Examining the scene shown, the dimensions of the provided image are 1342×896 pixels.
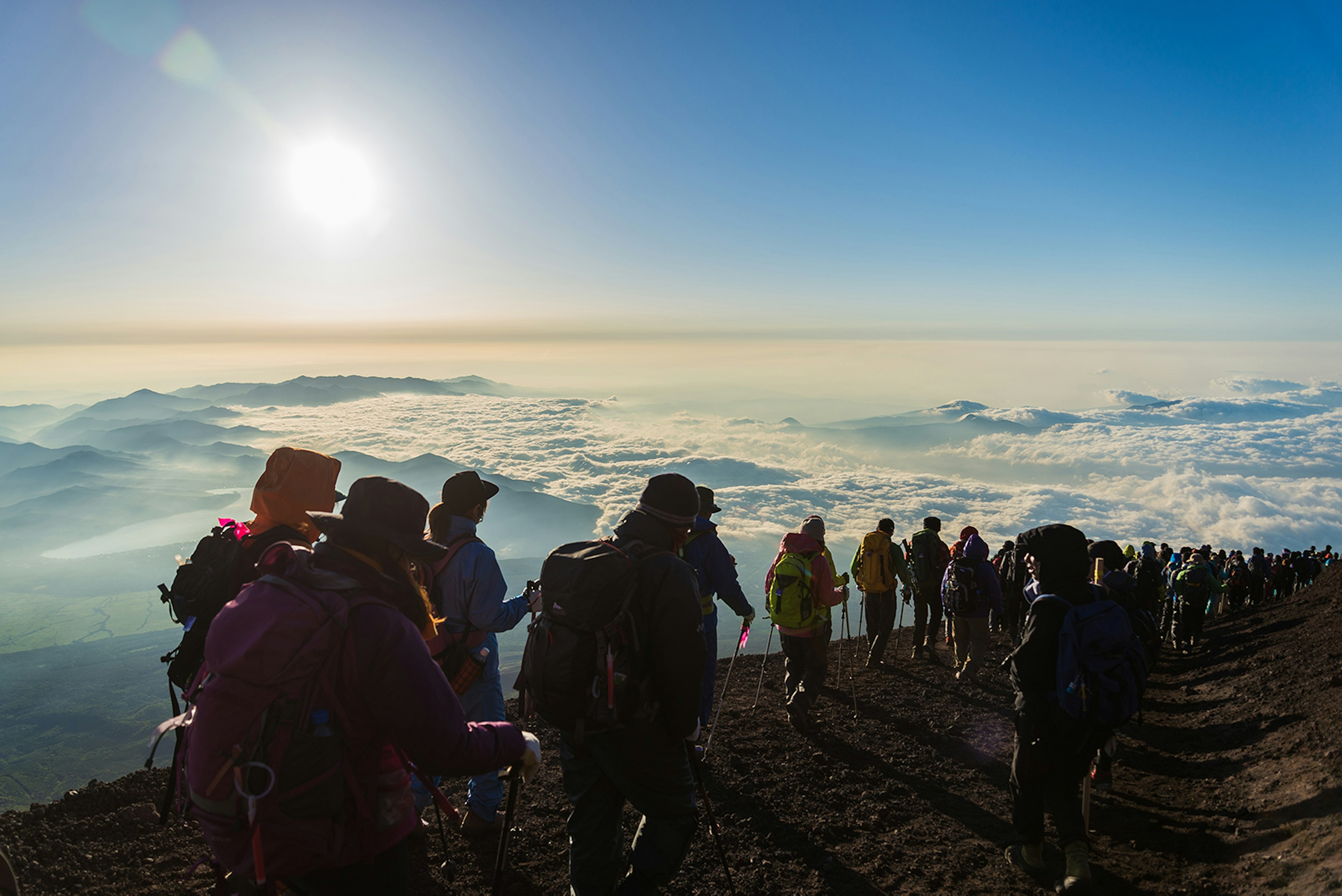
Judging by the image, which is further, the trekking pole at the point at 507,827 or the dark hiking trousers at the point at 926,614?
the dark hiking trousers at the point at 926,614

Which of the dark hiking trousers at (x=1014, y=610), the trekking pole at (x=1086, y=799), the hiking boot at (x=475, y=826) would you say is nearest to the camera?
the trekking pole at (x=1086, y=799)

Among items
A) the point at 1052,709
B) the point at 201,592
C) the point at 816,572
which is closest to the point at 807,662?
the point at 816,572

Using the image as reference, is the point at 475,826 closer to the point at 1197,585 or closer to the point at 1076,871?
the point at 1076,871

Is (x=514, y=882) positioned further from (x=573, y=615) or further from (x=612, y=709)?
(x=573, y=615)

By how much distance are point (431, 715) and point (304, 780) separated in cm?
41

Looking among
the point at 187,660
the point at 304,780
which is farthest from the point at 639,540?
the point at 187,660

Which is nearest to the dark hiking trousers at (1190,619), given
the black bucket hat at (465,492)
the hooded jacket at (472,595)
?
the hooded jacket at (472,595)

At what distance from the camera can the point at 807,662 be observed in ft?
24.4

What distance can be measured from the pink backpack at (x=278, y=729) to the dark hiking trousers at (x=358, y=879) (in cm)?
10

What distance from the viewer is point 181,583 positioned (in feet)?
11.0

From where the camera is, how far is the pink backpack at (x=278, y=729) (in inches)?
73.2

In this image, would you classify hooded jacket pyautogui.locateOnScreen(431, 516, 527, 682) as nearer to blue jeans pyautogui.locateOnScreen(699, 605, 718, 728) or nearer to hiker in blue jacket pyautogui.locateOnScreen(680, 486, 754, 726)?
blue jeans pyautogui.locateOnScreen(699, 605, 718, 728)

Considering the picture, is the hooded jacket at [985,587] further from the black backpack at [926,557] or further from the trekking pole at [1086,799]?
the trekking pole at [1086,799]

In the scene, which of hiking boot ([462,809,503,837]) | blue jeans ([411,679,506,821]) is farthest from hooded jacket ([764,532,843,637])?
hiking boot ([462,809,503,837])
